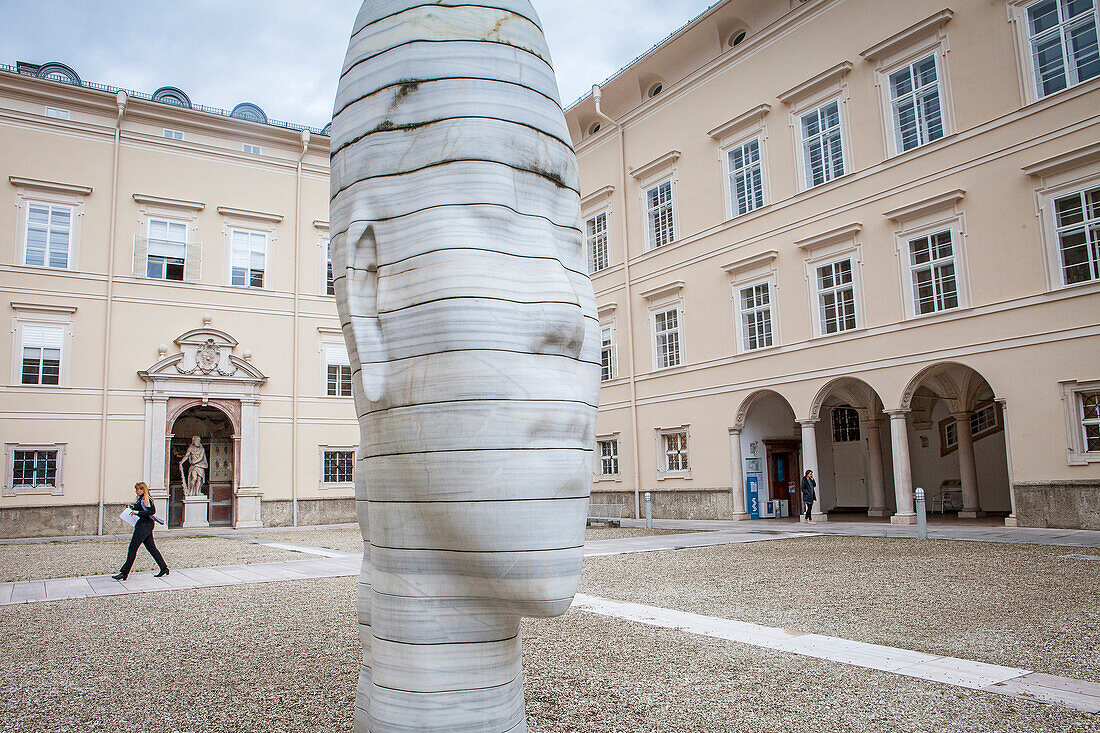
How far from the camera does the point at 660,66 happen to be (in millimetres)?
23672

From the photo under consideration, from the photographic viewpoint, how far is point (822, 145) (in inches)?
770

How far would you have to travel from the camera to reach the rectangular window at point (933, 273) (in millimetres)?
16812

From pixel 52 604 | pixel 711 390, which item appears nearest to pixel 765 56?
pixel 711 390

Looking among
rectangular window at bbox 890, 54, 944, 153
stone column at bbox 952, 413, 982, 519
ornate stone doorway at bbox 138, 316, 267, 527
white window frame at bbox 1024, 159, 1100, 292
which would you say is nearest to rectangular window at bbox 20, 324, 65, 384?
ornate stone doorway at bbox 138, 316, 267, 527

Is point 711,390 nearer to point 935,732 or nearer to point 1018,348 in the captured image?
point 1018,348

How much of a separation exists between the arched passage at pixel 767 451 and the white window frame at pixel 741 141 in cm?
519

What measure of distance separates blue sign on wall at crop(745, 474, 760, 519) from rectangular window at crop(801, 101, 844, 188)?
25.7 feet

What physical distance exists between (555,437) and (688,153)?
71.3 ft

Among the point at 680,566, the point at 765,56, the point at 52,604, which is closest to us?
the point at 52,604

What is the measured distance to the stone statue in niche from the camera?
23484 millimetres

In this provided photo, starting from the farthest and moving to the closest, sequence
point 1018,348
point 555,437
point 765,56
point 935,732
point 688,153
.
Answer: point 688,153
point 765,56
point 1018,348
point 935,732
point 555,437

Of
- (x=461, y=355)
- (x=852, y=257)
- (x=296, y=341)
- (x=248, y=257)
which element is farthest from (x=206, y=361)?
(x=461, y=355)

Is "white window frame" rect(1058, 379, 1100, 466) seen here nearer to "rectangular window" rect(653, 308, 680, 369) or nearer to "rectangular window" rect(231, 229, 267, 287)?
"rectangular window" rect(653, 308, 680, 369)

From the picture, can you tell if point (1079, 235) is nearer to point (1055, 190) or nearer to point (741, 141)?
point (1055, 190)
